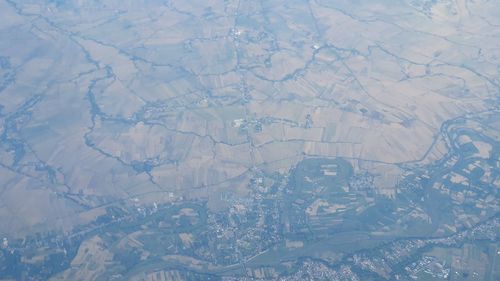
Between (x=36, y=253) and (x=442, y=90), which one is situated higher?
(x=442, y=90)

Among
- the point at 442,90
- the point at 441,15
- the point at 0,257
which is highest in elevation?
the point at 441,15

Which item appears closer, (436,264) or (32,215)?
(436,264)

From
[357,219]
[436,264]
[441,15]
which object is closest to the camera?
[436,264]

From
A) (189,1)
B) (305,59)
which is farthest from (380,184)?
(189,1)

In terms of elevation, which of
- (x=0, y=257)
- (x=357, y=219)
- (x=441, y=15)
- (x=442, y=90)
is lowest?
(x=0, y=257)

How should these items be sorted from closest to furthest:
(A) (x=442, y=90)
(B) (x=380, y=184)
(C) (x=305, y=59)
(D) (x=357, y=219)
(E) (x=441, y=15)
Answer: (D) (x=357, y=219), (B) (x=380, y=184), (A) (x=442, y=90), (C) (x=305, y=59), (E) (x=441, y=15)

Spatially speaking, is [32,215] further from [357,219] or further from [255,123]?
[357,219]

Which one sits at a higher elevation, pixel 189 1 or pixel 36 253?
pixel 189 1

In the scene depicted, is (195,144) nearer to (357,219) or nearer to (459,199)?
(357,219)

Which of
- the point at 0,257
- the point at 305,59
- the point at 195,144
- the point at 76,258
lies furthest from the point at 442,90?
the point at 0,257
